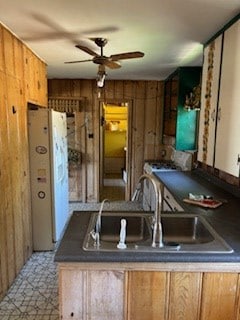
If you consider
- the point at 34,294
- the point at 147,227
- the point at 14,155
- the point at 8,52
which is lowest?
the point at 34,294

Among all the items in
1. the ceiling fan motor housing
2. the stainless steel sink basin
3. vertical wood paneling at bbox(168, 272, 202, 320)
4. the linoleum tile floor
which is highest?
the ceiling fan motor housing

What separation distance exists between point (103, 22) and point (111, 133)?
20.5ft

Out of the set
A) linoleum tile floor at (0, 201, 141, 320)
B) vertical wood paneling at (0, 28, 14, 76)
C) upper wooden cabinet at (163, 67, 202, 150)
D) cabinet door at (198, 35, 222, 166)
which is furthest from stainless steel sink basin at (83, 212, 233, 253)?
upper wooden cabinet at (163, 67, 202, 150)

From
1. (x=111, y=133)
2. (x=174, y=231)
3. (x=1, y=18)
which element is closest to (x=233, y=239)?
(x=174, y=231)

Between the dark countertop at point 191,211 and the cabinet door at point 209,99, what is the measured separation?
340 millimetres

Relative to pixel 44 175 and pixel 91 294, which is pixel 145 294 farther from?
pixel 44 175

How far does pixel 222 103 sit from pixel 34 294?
8.06 ft

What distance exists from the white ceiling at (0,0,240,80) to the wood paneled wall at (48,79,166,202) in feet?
5.48

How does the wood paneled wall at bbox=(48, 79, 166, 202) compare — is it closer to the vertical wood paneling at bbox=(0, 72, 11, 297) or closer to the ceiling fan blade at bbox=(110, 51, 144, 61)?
the ceiling fan blade at bbox=(110, 51, 144, 61)

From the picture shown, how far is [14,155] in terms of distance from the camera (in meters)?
2.72

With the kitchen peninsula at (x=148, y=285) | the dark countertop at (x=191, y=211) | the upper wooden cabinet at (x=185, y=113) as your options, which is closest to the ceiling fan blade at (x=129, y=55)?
the dark countertop at (x=191, y=211)

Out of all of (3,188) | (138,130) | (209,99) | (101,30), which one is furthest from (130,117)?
(3,188)

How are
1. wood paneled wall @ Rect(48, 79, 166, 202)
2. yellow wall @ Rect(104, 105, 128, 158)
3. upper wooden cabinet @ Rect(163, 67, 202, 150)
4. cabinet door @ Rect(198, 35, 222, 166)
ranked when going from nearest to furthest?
cabinet door @ Rect(198, 35, 222, 166) < upper wooden cabinet @ Rect(163, 67, 202, 150) < wood paneled wall @ Rect(48, 79, 166, 202) < yellow wall @ Rect(104, 105, 128, 158)

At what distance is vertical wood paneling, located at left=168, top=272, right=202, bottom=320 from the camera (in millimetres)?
1355
